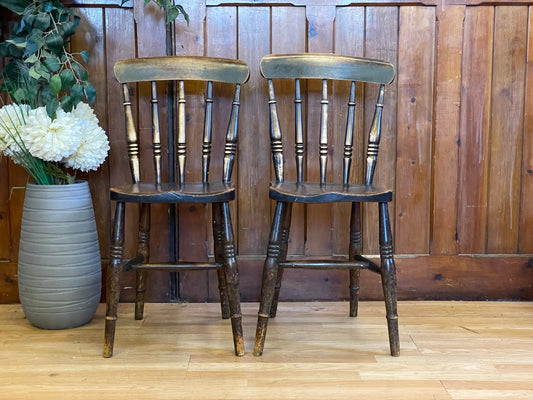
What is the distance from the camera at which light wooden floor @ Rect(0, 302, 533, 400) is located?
1.28m

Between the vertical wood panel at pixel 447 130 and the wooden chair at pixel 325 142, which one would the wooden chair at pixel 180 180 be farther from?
the vertical wood panel at pixel 447 130

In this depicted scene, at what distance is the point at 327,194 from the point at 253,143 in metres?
0.57

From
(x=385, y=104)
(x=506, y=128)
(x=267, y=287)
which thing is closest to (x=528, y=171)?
(x=506, y=128)

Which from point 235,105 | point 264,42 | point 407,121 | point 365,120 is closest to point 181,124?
point 235,105

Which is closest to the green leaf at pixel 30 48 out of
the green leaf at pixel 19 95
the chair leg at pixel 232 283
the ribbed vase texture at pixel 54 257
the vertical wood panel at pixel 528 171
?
the green leaf at pixel 19 95

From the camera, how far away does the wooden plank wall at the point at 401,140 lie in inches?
73.7

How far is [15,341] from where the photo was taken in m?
1.59

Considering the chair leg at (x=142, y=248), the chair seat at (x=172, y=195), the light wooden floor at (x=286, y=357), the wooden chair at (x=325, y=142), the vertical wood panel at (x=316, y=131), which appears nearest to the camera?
the light wooden floor at (x=286, y=357)

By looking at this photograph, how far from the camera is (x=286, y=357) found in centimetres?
147

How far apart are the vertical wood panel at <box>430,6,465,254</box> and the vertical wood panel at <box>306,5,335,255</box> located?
412 mm

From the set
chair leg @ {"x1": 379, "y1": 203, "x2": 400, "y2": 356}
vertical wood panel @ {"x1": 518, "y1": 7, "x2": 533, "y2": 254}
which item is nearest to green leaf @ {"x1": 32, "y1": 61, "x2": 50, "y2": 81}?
chair leg @ {"x1": 379, "y1": 203, "x2": 400, "y2": 356}

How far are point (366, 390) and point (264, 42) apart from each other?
1265mm

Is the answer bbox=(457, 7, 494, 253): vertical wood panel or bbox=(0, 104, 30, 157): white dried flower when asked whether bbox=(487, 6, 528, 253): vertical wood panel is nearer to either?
bbox=(457, 7, 494, 253): vertical wood panel

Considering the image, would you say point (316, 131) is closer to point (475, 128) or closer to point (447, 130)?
point (447, 130)
